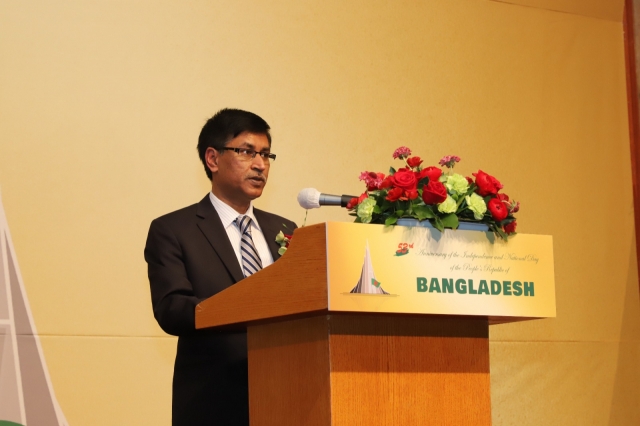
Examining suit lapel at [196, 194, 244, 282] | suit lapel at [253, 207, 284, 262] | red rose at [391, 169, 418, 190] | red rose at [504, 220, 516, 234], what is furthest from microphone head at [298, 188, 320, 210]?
suit lapel at [253, 207, 284, 262]

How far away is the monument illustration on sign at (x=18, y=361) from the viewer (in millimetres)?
3648

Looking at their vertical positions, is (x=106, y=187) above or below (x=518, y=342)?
above

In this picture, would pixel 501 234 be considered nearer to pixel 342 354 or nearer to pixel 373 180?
pixel 373 180

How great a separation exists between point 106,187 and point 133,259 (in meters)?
0.37

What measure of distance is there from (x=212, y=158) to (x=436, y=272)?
1.43 meters

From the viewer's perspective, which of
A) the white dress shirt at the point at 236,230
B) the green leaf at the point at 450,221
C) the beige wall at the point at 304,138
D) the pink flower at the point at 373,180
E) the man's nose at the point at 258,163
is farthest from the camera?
the beige wall at the point at 304,138

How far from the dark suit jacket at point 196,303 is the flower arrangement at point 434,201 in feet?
2.21

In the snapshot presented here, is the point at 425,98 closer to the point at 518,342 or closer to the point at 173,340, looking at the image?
the point at 518,342

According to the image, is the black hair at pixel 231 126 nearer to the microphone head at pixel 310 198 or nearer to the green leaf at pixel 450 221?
the microphone head at pixel 310 198

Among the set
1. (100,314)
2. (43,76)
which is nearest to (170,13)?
(43,76)

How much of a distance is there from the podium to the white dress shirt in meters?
0.73

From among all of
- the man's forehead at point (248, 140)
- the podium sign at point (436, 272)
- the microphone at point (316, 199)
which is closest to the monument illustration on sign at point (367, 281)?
the podium sign at point (436, 272)

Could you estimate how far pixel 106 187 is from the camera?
13.3 ft

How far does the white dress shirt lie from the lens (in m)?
2.86
